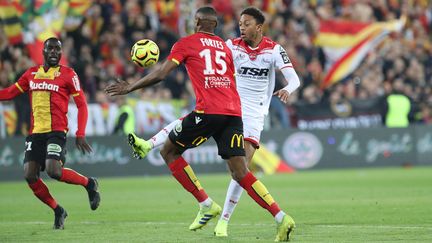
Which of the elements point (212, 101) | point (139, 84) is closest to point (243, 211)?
point (212, 101)

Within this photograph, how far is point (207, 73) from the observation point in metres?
11.2

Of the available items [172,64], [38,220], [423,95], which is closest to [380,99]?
[423,95]

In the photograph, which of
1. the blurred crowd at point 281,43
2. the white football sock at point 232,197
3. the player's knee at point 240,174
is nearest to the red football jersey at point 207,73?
the player's knee at point 240,174

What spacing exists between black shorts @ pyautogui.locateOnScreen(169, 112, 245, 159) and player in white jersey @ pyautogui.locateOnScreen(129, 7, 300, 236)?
47 cm

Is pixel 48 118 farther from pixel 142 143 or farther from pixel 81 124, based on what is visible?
pixel 142 143

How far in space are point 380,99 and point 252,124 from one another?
1595cm

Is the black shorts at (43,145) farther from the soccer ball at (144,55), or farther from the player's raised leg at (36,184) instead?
the soccer ball at (144,55)

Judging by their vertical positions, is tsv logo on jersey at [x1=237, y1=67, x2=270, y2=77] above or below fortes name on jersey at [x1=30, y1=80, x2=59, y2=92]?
above

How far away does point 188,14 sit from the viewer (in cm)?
2694

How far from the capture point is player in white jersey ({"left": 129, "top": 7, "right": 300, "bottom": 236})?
11781 mm

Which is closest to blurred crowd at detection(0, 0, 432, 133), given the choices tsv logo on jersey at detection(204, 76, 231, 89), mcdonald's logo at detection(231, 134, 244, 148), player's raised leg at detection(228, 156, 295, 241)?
tsv logo on jersey at detection(204, 76, 231, 89)

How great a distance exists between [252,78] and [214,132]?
3.96 feet

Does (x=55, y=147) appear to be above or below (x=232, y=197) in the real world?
above

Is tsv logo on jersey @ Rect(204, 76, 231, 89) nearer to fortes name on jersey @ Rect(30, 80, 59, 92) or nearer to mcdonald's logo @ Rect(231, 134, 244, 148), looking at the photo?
mcdonald's logo @ Rect(231, 134, 244, 148)
